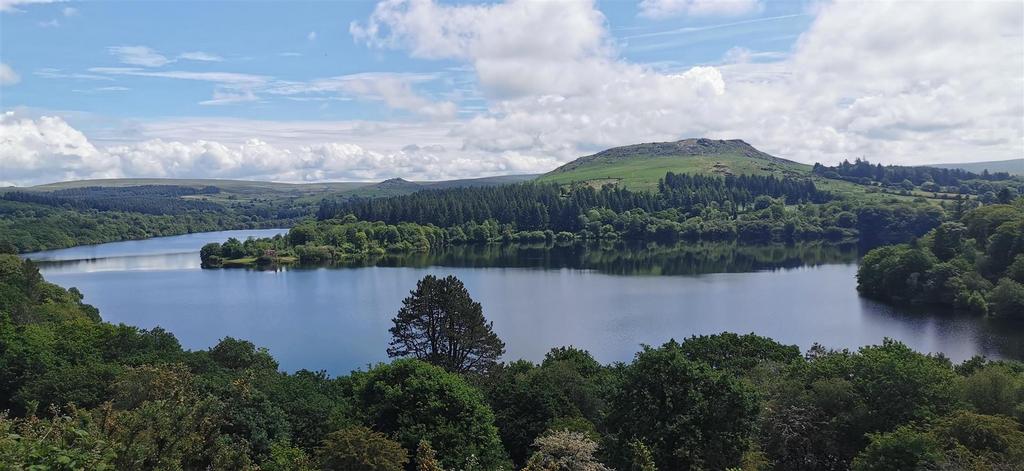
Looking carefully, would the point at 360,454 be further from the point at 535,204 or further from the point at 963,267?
the point at 535,204

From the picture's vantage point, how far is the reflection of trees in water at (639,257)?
10812 cm

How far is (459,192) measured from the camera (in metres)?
199

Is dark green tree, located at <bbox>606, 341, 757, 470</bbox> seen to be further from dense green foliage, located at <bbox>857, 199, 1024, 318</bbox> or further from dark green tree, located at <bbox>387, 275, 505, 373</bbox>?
dense green foliage, located at <bbox>857, 199, 1024, 318</bbox>

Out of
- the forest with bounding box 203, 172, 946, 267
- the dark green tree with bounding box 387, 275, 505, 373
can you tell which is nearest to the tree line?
the forest with bounding box 203, 172, 946, 267

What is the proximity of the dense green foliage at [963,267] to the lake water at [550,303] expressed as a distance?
3.01 meters

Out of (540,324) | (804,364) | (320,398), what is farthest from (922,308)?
(320,398)

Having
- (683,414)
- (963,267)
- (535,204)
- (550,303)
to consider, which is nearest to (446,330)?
(683,414)

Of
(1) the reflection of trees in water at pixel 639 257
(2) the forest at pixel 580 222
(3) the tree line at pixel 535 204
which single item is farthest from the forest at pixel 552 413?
(3) the tree line at pixel 535 204

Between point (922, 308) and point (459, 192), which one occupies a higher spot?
point (459, 192)

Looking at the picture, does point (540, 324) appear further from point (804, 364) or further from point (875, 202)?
point (875, 202)

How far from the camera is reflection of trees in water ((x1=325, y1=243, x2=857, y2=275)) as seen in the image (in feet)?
355

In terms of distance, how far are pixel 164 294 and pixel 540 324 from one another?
52.0 m

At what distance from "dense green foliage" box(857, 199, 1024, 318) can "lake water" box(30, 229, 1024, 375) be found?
3.01 meters

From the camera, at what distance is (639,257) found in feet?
403
